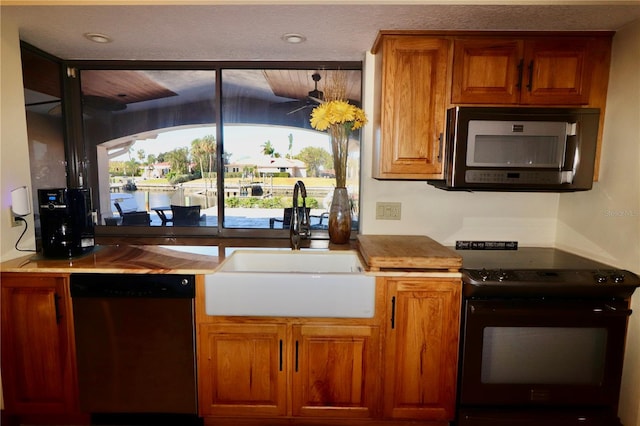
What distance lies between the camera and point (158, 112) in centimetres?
240

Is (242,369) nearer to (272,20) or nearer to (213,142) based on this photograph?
(213,142)

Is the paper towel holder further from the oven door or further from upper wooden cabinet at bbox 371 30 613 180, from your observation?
the oven door

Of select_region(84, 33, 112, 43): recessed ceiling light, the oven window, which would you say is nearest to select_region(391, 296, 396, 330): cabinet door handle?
the oven window

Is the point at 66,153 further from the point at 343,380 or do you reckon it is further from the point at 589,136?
the point at 589,136

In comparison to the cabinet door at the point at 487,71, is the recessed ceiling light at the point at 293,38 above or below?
above

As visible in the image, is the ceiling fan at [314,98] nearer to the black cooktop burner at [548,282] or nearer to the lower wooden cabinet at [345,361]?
the lower wooden cabinet at [345,361]

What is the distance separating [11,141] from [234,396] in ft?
5.92

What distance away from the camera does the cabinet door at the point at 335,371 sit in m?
1.64

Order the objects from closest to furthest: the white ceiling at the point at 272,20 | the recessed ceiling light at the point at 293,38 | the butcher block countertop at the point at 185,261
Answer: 1. the white ceiling at the point at 272,20
2. the butcher block countertop at the point at 185,261
3. the recessed ceiling light at the point at 293,38

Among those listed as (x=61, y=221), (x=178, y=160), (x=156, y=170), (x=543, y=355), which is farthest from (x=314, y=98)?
(x=543, y=355)

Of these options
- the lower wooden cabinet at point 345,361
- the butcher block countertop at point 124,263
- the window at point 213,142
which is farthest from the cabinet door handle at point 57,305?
the window at point 213,142

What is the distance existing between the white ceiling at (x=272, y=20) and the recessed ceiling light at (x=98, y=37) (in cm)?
4

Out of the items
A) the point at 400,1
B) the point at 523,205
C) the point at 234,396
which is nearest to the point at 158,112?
the point at 400,1

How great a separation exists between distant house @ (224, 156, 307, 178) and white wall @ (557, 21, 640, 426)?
1802mm
